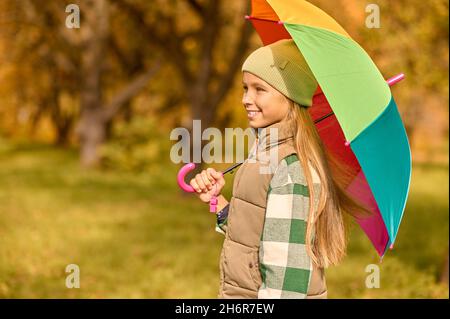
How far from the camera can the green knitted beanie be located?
2631 mm

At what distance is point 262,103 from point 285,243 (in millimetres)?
602

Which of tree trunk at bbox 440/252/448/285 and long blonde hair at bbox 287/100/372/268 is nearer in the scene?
long blonde hair at bbox 287/100/372/268

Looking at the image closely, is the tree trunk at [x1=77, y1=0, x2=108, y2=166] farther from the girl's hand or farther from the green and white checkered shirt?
the green and white checkered shirt

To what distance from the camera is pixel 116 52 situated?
22.5m

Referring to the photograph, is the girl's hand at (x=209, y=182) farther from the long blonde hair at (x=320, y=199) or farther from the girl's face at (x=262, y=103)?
the long blonde hair at (x=320, y=199)

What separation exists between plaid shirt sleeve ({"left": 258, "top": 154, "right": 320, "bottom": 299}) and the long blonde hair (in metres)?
0.06

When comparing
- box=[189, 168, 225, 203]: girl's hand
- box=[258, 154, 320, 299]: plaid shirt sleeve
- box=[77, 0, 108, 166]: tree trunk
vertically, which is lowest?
box=[258, 154, 320, 299]: plaid shirt sleeve

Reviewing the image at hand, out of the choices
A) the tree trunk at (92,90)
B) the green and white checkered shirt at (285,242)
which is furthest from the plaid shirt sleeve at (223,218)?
the tree trunk at (92,90)

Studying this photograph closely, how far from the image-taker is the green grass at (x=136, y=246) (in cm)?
A: 661

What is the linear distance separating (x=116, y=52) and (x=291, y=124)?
20660mm

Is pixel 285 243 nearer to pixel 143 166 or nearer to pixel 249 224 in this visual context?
pixel 249 224

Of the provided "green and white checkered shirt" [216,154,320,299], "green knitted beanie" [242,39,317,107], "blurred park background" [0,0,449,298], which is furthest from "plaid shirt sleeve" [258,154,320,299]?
"blurred park background" [0,0,449,298]

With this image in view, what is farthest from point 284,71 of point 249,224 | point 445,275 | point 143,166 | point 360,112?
point 143,166

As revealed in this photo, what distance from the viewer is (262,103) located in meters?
2.64
